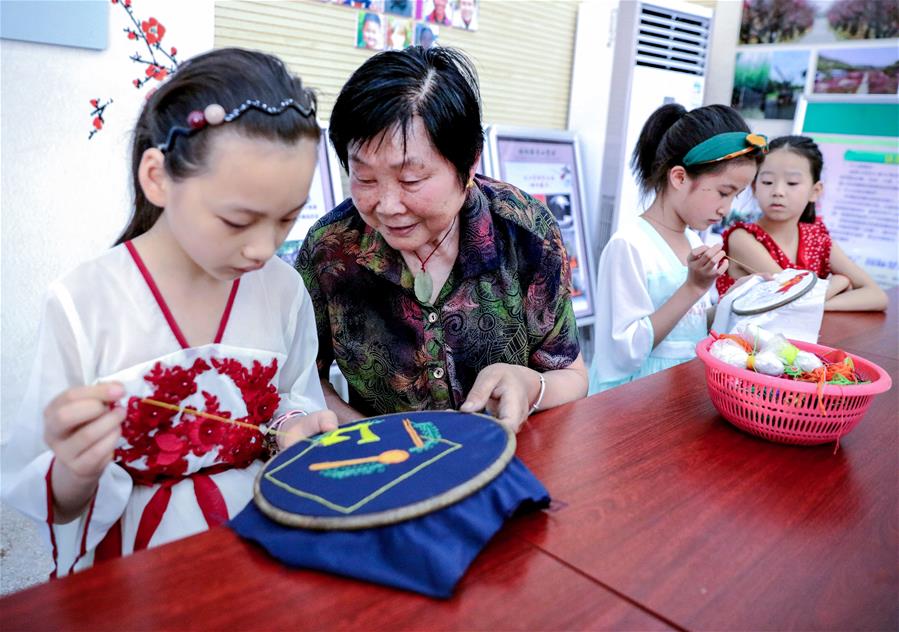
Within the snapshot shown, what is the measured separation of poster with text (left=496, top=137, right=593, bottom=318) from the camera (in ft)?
14.2

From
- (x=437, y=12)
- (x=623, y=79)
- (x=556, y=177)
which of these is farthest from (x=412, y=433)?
(x=623, y=79)

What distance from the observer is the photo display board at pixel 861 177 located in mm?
3934

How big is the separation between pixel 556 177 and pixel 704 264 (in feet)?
8.81

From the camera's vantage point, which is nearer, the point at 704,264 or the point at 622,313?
the point at 704,264

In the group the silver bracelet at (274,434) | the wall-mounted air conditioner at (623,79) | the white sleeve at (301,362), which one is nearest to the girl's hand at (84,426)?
the silver bracelet at (274,434)

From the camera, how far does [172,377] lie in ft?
3.64

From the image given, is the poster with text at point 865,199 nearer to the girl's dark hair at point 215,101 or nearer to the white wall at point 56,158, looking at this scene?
the white wall at point 56,158

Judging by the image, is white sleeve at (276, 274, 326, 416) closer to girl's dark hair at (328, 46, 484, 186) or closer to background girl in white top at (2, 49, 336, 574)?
background girl in white top at (2, 49, 336, 574)

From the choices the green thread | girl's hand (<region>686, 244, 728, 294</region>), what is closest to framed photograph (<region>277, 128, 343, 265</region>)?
girl's hand (<region>686, 244, 728, 294</region>)

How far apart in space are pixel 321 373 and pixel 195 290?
525 mm

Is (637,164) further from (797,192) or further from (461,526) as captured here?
(461,526)

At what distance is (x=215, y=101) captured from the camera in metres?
1.02

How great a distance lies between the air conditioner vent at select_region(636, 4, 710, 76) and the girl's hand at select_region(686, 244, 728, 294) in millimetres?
2803

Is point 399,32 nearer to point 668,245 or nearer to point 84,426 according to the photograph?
point 668,245
